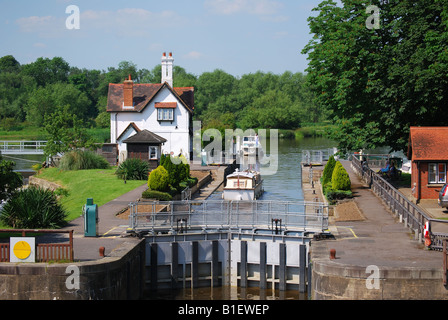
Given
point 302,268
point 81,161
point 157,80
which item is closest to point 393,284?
point 302,268

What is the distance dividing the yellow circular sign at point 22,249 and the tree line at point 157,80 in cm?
8810

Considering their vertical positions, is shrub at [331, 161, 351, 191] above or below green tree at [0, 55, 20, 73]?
below

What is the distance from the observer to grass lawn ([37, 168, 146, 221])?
41.7 metres

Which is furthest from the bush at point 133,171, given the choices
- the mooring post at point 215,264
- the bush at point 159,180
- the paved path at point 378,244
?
the mooring post at point 215,264

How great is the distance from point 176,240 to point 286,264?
527cm

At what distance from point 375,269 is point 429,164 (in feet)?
58.9

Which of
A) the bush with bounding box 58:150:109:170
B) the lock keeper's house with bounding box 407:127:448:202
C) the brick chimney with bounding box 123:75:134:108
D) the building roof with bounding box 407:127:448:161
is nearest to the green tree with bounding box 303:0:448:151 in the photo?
the building roof with bounding box 407:127:448:161

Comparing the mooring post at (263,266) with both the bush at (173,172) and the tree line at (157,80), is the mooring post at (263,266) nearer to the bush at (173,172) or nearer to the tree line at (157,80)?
the bush at (173,172)

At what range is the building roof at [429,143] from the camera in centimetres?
3859

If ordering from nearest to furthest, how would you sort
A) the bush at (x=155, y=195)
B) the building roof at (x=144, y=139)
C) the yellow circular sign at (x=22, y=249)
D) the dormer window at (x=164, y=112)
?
the yellow circular sign at (x=22, y=249) → the bush at (x=155, y=195) → the building roof at (x=144, y=139) → the dormer window at (x=164, y=112)

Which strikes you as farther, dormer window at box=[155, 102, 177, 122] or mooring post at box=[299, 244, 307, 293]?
dormer window at box=[155, 102, 177, 122]

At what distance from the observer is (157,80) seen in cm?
18188

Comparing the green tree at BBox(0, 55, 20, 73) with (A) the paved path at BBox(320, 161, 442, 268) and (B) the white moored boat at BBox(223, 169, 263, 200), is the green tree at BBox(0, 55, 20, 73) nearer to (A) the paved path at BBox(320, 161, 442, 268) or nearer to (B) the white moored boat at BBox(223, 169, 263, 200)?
(B) the white moored boat at BBox(223, 169, 263, 200)

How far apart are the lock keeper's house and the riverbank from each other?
387 inches
